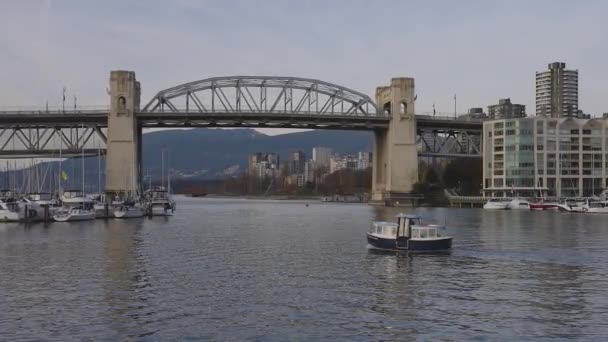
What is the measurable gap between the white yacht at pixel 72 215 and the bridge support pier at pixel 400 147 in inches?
2897

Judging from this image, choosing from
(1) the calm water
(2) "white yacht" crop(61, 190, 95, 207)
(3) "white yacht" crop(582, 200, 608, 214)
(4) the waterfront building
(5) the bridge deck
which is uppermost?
(5) the bridge deck

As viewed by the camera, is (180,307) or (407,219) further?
(407,219)

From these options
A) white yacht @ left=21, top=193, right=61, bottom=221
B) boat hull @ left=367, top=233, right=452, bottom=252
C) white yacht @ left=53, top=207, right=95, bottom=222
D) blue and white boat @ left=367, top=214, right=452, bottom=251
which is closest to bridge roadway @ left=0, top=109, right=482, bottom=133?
white yacht @ left=21, top=193, right=61, bottom=221

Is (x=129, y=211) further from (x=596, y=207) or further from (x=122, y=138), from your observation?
(x=596, y=207)

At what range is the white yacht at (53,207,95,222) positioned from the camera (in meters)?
100

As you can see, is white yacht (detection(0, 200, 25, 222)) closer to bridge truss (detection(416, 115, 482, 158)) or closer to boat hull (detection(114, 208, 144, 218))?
boat hull (detection(114, 208, 144, 218))

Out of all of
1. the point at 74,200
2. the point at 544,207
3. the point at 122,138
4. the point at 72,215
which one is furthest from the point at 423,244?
the point at 122,138

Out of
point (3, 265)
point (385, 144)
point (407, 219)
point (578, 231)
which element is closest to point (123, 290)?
point (3, 265)

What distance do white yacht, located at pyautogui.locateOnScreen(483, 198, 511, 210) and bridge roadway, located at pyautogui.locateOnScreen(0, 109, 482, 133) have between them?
26595 millimetres

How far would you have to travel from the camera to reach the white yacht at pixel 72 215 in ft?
329

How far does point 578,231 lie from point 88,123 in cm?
10402

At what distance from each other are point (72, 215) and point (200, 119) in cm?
5788

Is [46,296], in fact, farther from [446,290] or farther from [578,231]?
[578,231]

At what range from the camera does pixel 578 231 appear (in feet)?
273
